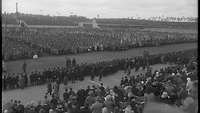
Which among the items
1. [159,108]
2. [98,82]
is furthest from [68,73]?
[159,108]

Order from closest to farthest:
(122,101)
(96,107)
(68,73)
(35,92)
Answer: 1. (96,107)
2. (122,101)
3. (35,92)
4. (68,73)

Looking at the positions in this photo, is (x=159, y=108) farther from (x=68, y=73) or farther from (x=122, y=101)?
(x=68, y=73)

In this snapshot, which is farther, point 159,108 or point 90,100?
point 90,100

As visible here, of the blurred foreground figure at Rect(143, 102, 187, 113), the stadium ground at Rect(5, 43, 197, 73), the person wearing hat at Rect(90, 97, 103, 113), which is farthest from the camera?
the stadium ground at Rect(5, 43, 197, 73)

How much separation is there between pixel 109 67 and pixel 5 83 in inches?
207

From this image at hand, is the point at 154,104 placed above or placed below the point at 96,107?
below

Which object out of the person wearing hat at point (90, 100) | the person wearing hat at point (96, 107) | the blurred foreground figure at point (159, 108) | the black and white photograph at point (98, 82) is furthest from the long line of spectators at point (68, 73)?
the person wearing hat at point (96, 107)

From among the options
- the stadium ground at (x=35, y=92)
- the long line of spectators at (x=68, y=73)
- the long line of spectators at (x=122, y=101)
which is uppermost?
the long line of spectators at (x=122, y=101)

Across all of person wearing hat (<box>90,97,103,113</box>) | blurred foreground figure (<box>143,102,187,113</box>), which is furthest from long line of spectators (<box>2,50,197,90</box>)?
person wearing hat (<box>90,97,103,113</box>)

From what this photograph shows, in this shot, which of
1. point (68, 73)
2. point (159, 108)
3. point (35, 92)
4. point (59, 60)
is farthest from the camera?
point (59, 60)

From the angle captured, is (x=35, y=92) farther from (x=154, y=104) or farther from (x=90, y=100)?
(x=154, y=104)

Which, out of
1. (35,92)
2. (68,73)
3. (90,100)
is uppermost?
(90,100)

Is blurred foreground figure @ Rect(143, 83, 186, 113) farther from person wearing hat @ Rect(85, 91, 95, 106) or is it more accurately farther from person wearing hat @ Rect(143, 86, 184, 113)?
person wearing hat @ Rect(85, 91, 95, 106)

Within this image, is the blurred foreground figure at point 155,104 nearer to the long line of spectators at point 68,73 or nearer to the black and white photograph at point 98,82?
the black and white photograph at point 98,82
